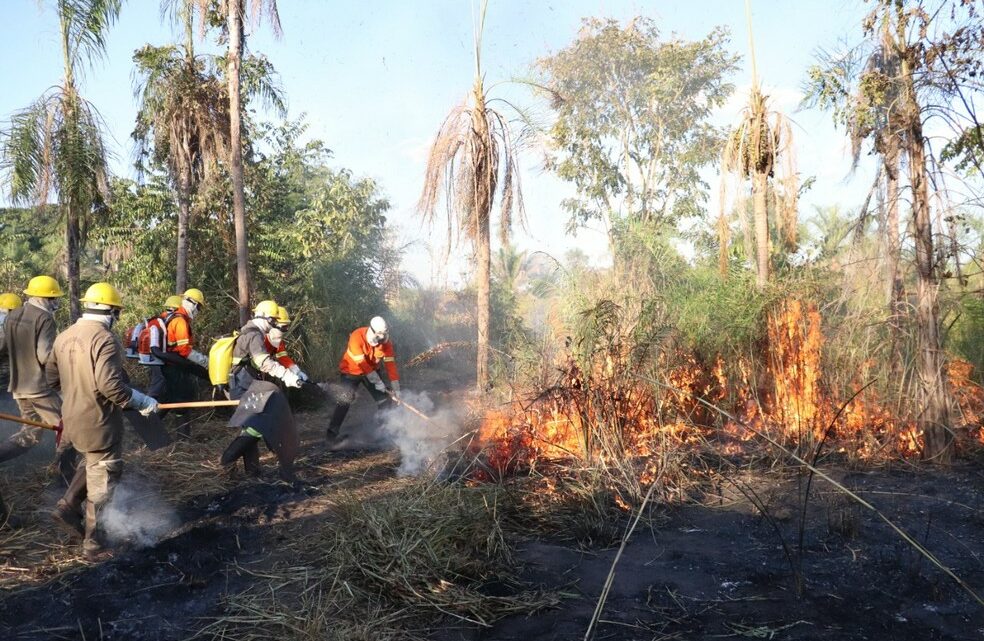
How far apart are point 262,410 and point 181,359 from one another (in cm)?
263

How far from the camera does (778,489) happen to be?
6.74 metres

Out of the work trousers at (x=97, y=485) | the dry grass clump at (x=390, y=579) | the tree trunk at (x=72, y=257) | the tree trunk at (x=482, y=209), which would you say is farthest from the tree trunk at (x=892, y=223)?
the tree trunk at (x=72, y=257)

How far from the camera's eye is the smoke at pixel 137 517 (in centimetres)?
573

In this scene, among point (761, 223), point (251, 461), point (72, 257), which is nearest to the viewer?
point (251, 461)

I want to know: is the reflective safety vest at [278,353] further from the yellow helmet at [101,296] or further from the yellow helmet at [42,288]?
the yellow helmet at [101,296]

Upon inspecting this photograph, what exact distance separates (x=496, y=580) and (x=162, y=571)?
2.46 metres

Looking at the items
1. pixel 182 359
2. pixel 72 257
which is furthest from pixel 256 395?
pixel 72 257

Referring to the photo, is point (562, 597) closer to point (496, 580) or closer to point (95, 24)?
point (496, 580)

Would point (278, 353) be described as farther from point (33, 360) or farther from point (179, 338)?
point (33, 360)

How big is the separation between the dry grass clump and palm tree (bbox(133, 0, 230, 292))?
845 centimetres

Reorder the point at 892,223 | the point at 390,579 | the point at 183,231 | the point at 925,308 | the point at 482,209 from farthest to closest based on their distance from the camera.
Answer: the point at 183,231
the point at 482,209
the point at 892,223
the point at 925,308
the point at 390,579

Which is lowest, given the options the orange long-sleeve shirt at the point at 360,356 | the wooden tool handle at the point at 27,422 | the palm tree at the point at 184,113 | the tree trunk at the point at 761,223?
the wooden tool handle at the point at 27,422

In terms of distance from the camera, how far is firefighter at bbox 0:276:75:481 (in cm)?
682

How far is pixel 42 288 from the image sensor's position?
6.94m
